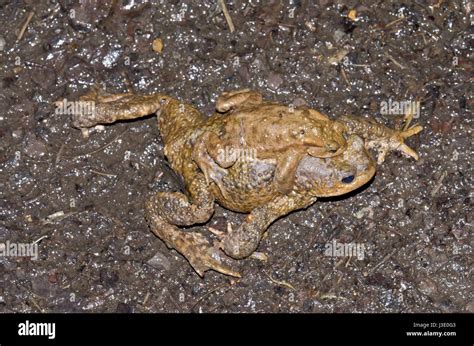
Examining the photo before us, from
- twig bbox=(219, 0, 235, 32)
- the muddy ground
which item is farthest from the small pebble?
twig bbox=(219, 0, 235, 32)

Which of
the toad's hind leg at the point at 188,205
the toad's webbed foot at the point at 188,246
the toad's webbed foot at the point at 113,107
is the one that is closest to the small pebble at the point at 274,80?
the toad's webbed foot at the point at 113,107

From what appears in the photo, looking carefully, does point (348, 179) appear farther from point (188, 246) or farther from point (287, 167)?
point (188, 246)

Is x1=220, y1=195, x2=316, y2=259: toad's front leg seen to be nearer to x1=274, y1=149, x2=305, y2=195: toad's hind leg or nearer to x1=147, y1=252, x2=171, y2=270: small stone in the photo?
x1=274, y1=149, x2=305, y2=195: toad's hind leg

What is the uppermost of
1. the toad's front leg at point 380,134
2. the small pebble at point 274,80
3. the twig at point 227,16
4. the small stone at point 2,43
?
the twig at point 227,16

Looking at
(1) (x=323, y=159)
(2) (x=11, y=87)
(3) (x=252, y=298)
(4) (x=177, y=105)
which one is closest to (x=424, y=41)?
(1) (x=323, y=159)

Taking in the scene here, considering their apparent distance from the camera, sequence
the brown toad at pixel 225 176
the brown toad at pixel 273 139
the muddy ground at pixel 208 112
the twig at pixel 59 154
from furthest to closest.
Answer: the twig at pixel 59 154 < the muddy ground at pixel 208 112 < the brown toad at pixel 225 176 < the brown toad at pixel 273 139

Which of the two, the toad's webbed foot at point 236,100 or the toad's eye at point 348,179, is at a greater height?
the toad's webbed foot at point 236,100

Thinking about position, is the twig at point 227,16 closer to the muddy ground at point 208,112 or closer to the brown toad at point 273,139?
the muddy ground at point 208,112

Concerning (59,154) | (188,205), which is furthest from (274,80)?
(59,154)
